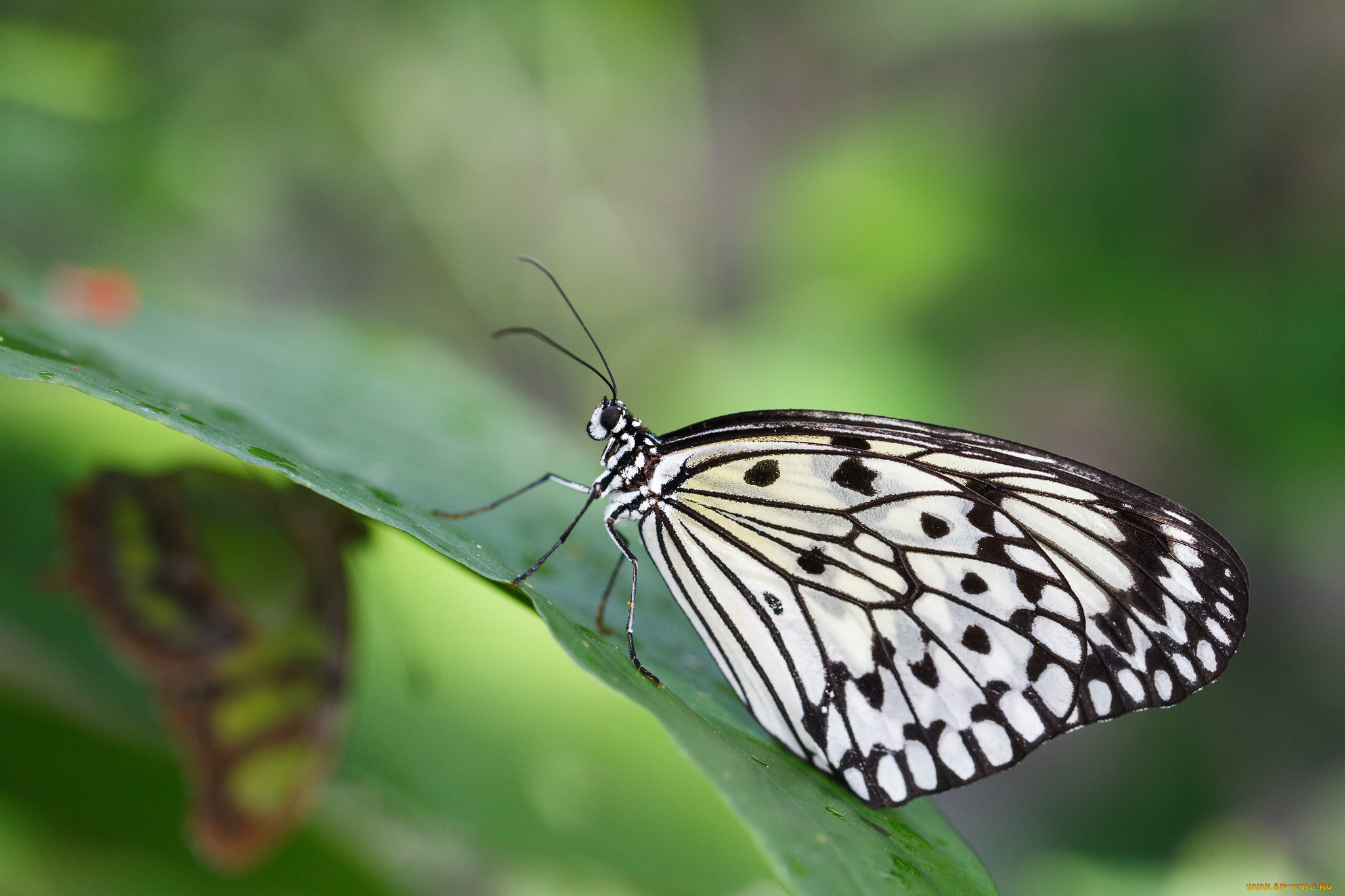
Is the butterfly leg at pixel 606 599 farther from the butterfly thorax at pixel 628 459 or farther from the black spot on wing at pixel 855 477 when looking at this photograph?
the black spot on wing at pixel 855 477

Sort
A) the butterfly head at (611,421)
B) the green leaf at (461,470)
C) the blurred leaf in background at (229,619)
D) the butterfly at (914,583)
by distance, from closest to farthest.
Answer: the green leaf at (461,470) → the blurred leaf in background at (229,619) → the butterfly at (914,583) → the butterfly head at (611,421)

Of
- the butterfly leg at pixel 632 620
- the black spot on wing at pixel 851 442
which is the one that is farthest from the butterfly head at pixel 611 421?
the black spot on wing at pixel 851 442

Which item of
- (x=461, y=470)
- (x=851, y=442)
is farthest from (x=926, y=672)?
(x=461, y=470)

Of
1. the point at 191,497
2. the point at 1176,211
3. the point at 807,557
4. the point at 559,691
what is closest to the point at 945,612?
the point at 807,557

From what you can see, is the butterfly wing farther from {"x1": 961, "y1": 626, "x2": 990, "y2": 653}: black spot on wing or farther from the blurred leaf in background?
the blurred leaf in background

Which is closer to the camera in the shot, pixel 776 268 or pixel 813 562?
pixel 813 562

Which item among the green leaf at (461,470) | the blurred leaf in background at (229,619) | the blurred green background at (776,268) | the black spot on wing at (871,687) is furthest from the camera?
the blurred green background at (776,268)

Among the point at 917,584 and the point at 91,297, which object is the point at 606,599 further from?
the point at 91,297
